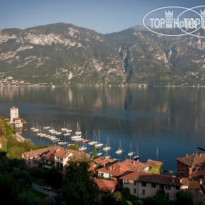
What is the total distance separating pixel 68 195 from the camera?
2422 cm

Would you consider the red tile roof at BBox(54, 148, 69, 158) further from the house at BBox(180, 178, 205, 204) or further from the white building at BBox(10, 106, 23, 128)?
the white building at BBox(10, 106, 23, 128)

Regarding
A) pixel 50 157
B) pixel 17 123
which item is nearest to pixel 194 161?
pixel 50 157

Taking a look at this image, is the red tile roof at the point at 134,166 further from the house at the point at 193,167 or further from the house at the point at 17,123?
the house at the point at 17,123

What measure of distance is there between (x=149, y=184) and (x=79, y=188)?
402 inches

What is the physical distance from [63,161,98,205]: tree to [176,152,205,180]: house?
18.6 meters

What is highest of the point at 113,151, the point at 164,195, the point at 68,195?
the point at 68,195

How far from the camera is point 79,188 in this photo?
24812 millimetres

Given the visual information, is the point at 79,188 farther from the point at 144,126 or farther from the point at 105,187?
the point at 144,126

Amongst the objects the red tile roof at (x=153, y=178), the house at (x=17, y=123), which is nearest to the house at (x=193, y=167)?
the red tile roof at (x=153, y=178)

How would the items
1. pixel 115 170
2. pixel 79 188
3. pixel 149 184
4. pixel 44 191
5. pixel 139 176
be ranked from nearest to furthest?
pixel 79 188, pixel 44 191, pixel 149 184, pixel 139 176, pixel 115 170

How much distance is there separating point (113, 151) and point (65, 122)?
39.4 m

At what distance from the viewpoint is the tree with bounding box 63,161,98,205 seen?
24.3 meters

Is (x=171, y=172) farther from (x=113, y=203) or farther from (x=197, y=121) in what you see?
(x=197, y=121)

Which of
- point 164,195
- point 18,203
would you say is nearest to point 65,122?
point 164,195
